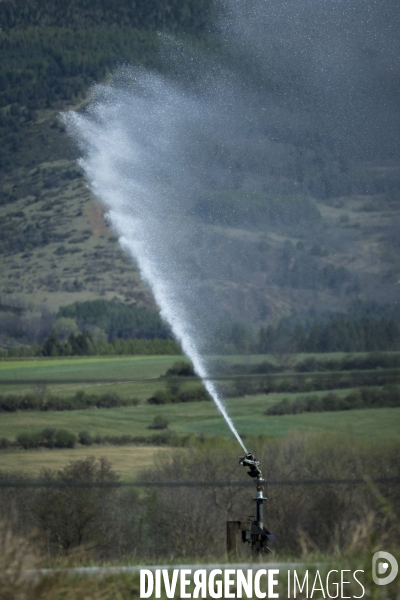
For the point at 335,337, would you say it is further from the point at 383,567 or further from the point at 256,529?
the point at 383,567

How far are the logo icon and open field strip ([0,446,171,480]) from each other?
1899cm

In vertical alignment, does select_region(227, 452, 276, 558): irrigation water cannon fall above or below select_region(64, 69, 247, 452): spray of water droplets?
below

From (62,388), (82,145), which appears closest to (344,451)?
(82,145)

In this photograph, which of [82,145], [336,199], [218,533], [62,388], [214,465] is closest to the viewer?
[218,533]

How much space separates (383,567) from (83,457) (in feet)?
88.9

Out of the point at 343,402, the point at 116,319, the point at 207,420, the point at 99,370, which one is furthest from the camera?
the point at 116,319

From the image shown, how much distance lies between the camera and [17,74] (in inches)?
3423

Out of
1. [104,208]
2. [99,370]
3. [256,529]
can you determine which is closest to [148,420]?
[99,370]

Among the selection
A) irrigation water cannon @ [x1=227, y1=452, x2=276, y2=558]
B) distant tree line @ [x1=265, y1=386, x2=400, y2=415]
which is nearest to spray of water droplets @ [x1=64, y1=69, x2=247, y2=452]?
distant tree line @ [x1=265, y1=386, x2=400, y2=415]

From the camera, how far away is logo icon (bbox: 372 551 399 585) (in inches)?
170

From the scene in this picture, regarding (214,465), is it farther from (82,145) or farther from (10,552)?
(10,552)

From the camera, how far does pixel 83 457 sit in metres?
30.9

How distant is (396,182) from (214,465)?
3811 cm

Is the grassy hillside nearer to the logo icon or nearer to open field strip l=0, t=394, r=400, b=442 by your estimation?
open field strip l=0, t=394, r=400, b=442
